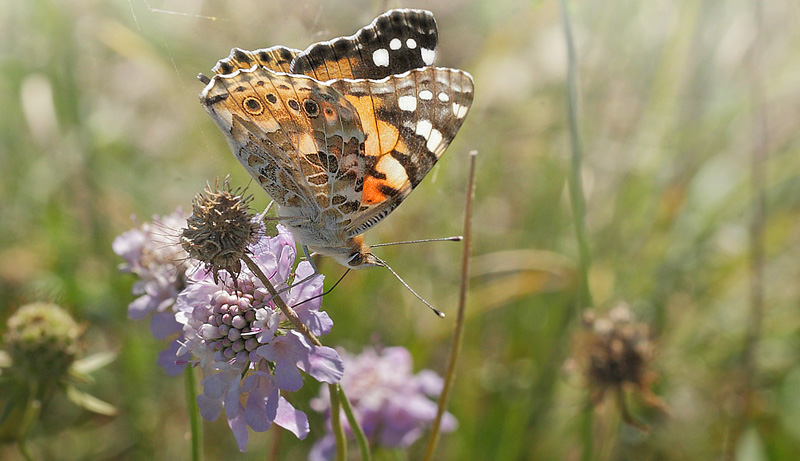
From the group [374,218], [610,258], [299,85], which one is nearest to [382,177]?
[374,218]

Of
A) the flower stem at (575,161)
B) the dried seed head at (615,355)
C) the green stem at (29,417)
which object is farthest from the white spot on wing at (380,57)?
the green stem at (29,417)

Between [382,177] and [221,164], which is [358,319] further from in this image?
[382,177]

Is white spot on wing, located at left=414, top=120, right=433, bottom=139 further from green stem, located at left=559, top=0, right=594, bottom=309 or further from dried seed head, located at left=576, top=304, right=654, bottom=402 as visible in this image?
dried seed head, located at left=576, top=304, right=654, bottom=402

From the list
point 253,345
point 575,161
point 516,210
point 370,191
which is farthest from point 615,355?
point 516,210

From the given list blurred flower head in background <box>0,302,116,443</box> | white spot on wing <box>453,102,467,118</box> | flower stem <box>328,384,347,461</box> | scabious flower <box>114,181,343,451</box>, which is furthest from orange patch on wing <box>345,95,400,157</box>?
blurred flower head in background <box>0,302,116,443</box>

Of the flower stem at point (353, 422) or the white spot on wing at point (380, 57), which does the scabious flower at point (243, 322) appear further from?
the white spot on wing at point (380, 57)

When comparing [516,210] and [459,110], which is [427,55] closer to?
[459,110]
